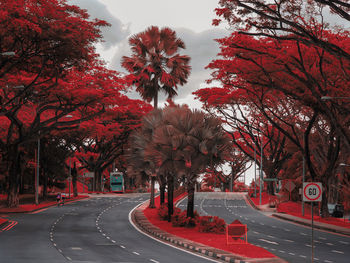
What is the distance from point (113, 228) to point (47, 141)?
3362cm

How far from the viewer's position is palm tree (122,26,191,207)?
4612cm

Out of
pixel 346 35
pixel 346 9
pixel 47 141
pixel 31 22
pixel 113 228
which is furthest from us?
pixel 47 141

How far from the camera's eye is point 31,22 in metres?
27.3

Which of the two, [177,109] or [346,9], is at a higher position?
[346,9]

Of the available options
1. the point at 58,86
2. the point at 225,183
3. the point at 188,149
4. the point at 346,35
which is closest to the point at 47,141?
the point at 58,86

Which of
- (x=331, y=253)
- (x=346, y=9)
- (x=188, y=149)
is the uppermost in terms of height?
(x=346, y=9)

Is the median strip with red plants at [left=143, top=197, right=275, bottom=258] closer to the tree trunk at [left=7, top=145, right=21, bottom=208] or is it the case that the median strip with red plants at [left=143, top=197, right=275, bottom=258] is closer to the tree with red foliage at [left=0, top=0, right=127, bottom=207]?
the tree with red foliage at [left=0, top=0, right=127, bottom=207]

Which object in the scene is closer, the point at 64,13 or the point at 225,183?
the point at 64,13

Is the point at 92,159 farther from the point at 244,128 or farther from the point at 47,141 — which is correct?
the point at 244,128

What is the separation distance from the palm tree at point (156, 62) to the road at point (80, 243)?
10860 mm

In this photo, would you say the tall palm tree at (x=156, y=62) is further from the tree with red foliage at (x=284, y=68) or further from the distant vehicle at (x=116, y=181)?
the distant vehicle at (x=116, y=181)

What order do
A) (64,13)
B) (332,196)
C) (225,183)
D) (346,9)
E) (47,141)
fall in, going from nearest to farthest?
(346,9), (64,13), (332,196), (47,141), (225,183)

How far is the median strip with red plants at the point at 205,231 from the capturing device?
22.8 metres

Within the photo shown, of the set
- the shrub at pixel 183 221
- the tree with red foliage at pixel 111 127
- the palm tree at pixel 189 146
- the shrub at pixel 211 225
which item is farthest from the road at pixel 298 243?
the tree with red foliage at pixel 111 127
